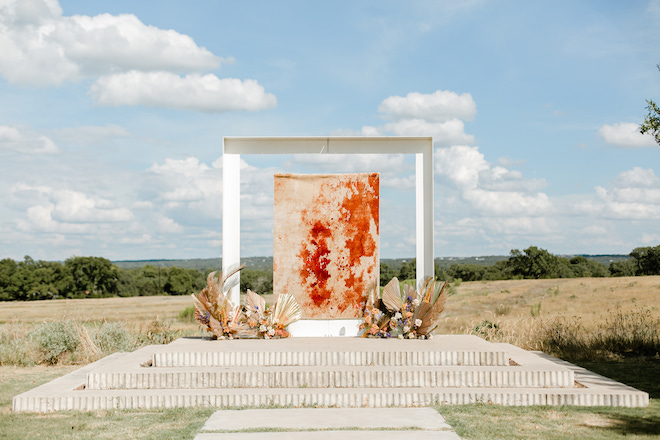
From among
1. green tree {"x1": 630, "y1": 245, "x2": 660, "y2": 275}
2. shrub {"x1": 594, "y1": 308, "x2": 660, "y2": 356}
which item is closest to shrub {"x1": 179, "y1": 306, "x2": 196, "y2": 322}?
shrub {"x1": 594, "y1": 308, "x2": 660, "y2": 356}

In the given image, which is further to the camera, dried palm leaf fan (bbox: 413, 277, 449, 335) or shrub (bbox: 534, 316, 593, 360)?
shrub (bbox: 534, 316, 593, 360)

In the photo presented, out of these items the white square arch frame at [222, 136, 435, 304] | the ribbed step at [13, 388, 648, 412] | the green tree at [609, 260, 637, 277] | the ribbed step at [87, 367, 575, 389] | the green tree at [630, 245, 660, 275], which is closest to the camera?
the ribbed step at [13, 388, 648, 412]

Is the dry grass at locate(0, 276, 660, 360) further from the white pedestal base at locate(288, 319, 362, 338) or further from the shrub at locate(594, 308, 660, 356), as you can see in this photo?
the white pedestal base at locate(288, 319, 362, 338)

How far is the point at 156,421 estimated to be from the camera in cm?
654

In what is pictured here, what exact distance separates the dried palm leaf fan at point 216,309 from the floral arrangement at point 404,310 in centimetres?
234

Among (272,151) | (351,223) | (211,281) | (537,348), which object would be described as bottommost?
(537,348)

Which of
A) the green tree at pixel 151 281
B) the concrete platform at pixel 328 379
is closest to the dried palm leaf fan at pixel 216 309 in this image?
the concrete platform at pixel 328 379

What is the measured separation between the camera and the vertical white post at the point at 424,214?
1080 cm

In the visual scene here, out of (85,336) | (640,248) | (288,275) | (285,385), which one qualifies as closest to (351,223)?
(288,275)

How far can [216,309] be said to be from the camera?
1020cm

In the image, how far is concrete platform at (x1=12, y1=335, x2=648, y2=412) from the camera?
23.9 ft

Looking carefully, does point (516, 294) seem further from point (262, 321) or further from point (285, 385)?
point (285, 385)

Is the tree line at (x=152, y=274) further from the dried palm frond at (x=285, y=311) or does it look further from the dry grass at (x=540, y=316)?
the dried palm frond at (x=285, y=311)

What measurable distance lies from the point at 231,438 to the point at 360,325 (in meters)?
5.25
